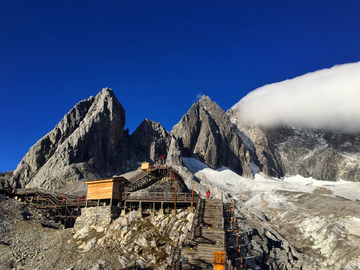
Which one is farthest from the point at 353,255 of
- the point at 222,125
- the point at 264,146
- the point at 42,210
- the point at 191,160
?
the point at 264,146

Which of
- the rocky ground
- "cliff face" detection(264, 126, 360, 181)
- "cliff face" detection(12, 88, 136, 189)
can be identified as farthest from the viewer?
"cliff face" detection(264, 126, 360, 181)

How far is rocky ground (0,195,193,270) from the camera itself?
27.0m

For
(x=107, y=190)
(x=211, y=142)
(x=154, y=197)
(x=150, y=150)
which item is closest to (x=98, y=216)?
(x=107, y=190)

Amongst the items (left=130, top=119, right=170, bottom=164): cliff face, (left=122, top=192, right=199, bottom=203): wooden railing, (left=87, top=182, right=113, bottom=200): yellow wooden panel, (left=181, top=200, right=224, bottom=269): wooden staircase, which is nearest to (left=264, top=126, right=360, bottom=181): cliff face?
(left=130, top=119, right=170, bottom=164): cliff face

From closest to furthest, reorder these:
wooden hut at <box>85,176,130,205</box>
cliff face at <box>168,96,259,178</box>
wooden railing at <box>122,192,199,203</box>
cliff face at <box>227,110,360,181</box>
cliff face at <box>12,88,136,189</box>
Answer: wooden railing at <box>122,192,199,203</box> < wooden hut at <box>85,176,130,205</box> < cliff face at <box>12,88,136,189</box> < cliff face at <box>168,96,259,178</box> < cliff face at <box>227,110,360,181</box>

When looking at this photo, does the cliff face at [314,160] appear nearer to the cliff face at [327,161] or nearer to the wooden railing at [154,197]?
the cliff face at [327,161]

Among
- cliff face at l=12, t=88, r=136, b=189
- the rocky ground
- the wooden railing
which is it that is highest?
cliff face at l=12, t=88, r=136, b=189

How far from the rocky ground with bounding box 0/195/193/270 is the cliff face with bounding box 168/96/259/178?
9861 centimetres

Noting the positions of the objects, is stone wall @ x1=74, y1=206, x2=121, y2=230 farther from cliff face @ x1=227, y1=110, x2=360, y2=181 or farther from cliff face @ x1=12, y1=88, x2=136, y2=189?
cliff face @ x1=227, y1=110, x2=360, y2=181

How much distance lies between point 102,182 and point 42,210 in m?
17.4

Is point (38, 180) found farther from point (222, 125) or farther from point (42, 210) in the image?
point (222, 125)

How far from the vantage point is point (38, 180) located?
86062 millimetres

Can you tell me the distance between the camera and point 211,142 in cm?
14488

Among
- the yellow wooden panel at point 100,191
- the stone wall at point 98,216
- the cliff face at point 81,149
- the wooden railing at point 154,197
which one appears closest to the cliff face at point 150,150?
the cliff face at point 81,149
